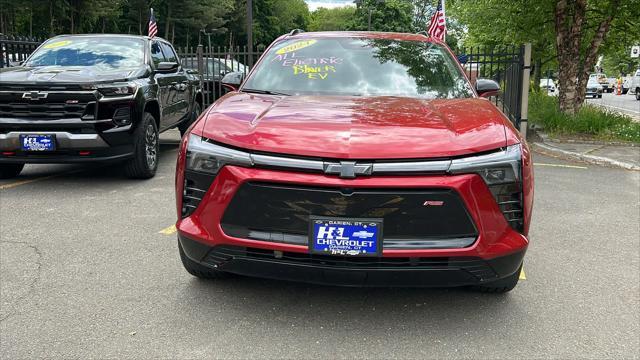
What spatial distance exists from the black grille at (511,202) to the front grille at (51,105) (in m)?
4.65

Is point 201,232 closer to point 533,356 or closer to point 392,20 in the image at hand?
point 533,356

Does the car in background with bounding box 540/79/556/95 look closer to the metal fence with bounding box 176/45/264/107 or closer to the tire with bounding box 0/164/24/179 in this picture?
the metal fence with bounding box 176/45/264/107

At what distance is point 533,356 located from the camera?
2748 mm

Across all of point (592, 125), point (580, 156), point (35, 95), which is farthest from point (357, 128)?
point (592, 125)

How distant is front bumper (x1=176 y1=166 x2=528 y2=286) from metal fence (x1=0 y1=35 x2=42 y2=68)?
28.1ft

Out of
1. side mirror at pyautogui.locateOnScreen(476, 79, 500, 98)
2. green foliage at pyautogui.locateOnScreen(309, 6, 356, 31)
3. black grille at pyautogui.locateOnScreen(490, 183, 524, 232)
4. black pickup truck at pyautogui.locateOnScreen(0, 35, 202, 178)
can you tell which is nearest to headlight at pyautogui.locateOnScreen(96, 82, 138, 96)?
black pickup truck at pyautogui.locateOnScreen(0, 35, 202, 178)

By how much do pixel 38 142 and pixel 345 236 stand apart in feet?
14.8

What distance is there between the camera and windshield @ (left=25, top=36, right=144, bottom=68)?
22.6ft

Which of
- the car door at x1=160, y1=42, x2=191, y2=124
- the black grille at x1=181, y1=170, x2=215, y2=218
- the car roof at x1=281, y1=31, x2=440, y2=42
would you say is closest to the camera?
the black grille at x1=181, y1=170, x2=215, y2=218

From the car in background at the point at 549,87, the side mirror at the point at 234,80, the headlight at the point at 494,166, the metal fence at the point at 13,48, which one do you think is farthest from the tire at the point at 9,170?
the car in background at the point at 549,87

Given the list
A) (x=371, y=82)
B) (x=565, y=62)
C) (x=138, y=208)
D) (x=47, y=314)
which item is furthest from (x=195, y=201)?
(x=565, y=62)

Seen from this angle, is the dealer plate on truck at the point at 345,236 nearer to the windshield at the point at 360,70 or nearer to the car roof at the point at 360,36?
the windshield at the point at 360,70

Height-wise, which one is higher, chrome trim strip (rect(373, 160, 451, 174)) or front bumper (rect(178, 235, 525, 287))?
chrome trim strip (rect(373, 160, 451, 174))

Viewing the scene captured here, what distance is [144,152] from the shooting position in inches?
255
